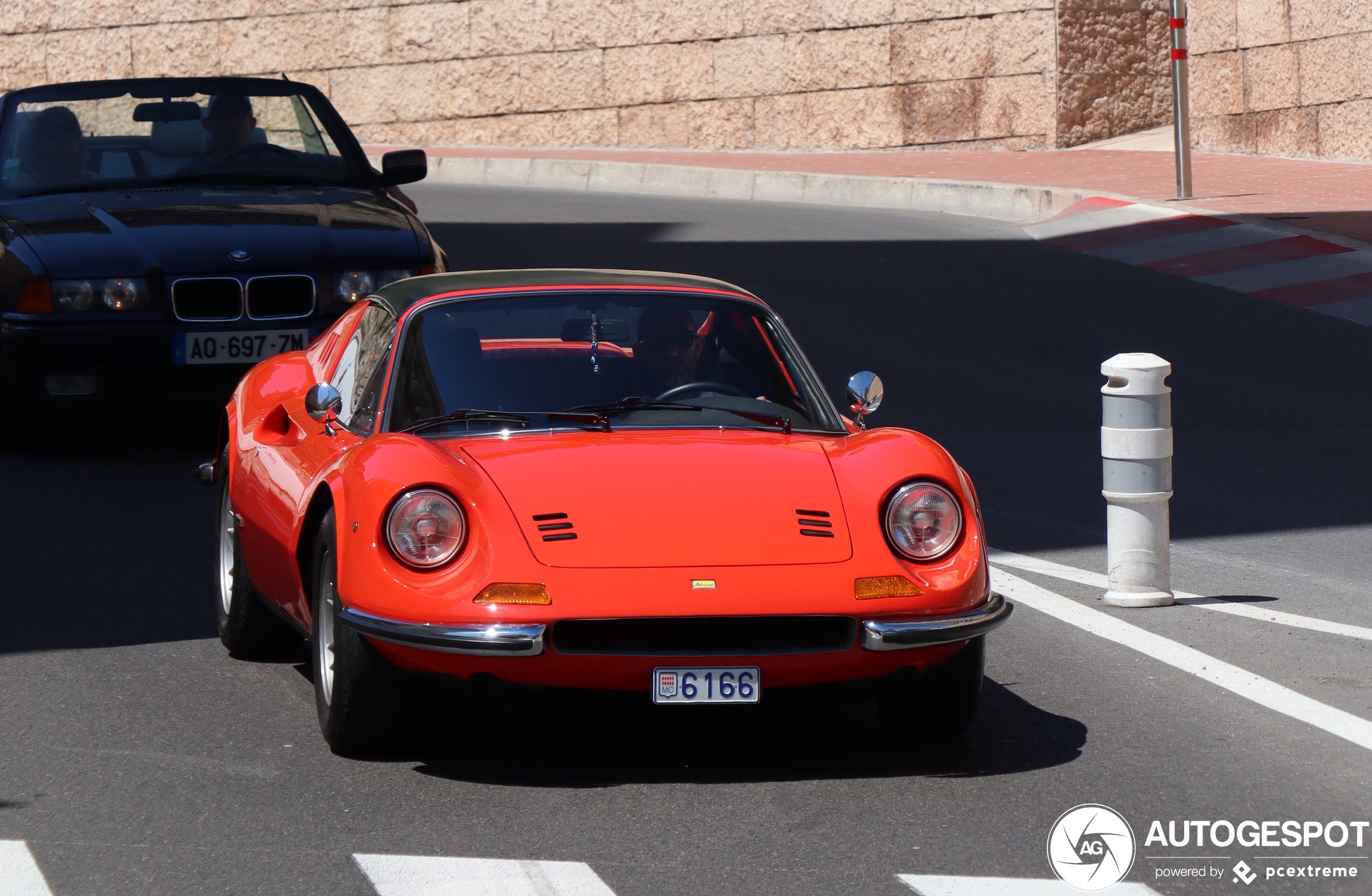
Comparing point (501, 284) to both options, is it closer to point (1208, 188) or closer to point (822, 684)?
point (822, 684)

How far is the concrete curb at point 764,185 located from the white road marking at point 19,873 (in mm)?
14256

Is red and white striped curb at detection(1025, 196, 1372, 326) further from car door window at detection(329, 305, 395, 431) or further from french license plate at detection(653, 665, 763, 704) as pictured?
french license plate at detection(653, 665, 763, 704)

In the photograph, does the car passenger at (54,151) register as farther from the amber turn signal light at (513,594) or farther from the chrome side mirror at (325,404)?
the amber turn signal light at (513,594)

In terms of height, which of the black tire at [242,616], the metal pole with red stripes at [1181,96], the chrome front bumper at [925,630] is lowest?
the black tire at [242,616]

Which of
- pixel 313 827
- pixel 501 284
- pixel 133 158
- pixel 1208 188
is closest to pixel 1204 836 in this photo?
pixel 313 827

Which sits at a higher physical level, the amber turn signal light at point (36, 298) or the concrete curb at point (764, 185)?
the concrete curb at point (764, 185)

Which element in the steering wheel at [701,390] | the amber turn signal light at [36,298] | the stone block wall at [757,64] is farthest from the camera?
the stone block wall at [757,64]

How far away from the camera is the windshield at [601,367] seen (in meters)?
5.22

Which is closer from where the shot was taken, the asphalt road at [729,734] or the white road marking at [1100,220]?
the asphalt road at [729,734]

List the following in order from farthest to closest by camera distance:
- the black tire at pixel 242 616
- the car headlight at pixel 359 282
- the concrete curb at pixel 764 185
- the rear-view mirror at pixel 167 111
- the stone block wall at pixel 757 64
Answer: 1. the stone block wall at pixel 757 64
2. the concrete curb at pixel 764 185
3. the rear-view mirror at pixel 167 111
4. the car headlight at pixel 359 282
5. the black tire at pixel 242 616

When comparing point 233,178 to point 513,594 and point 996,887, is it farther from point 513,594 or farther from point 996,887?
point 996,887

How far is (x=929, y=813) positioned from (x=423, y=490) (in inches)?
54.4

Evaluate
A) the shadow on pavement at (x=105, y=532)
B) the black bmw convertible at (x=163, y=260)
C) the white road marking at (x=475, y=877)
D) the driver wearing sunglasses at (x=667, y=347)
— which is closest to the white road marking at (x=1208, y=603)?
the driver wearing sunglasses at (x=667, y=347)

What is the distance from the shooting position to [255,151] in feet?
33.3
